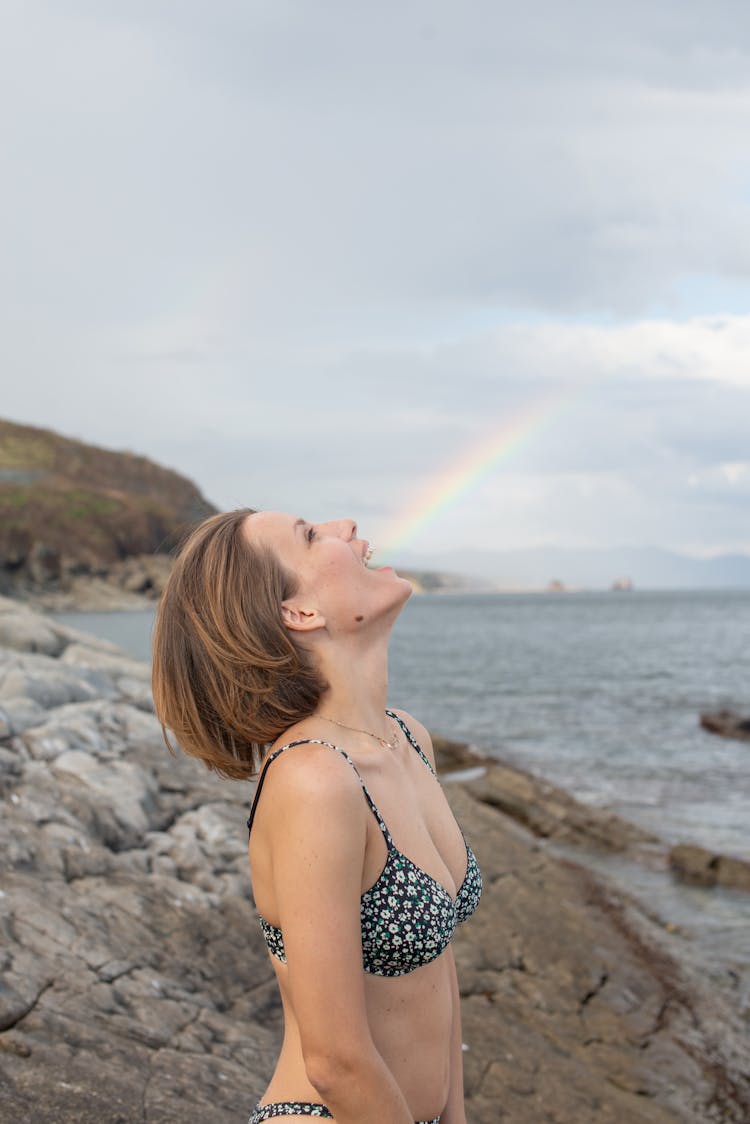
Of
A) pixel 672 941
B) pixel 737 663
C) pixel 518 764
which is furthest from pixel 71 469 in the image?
pixel 672 941

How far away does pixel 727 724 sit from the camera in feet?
85.8

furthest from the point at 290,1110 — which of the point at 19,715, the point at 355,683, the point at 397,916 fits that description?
the point at 19,715

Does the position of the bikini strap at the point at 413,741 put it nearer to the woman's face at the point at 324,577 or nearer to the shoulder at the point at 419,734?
the shoulder at the point at 419,734

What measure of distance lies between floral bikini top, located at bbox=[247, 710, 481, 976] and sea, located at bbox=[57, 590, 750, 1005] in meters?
8.19

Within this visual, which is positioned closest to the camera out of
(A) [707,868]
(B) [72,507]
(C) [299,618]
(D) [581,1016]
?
(C) [299,618]

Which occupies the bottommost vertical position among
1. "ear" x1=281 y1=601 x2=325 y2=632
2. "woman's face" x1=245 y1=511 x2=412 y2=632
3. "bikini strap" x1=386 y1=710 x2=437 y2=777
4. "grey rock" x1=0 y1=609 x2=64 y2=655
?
"grey rock" x1=0 y1=609 x2=64 y2=655

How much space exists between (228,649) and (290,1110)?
1177mm

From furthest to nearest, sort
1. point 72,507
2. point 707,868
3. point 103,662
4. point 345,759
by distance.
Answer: point 72,507 → point 707,868 → point 103,662 → point 345,759

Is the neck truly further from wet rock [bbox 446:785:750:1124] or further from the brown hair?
wet rock [bbox 446:785:750:1124]

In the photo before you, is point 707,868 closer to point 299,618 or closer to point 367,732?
point 367,732

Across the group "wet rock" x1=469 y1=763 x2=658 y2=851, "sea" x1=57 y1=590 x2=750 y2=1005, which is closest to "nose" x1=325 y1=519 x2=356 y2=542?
"sea" x1=57 y1=590 x2=750 y2=1005

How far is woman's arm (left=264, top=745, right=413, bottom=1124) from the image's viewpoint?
2.11 meters

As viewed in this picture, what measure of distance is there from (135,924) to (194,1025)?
3.19 ft

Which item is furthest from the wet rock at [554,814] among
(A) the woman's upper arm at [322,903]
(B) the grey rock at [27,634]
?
(A) the woman's upper arm at [322,903]
